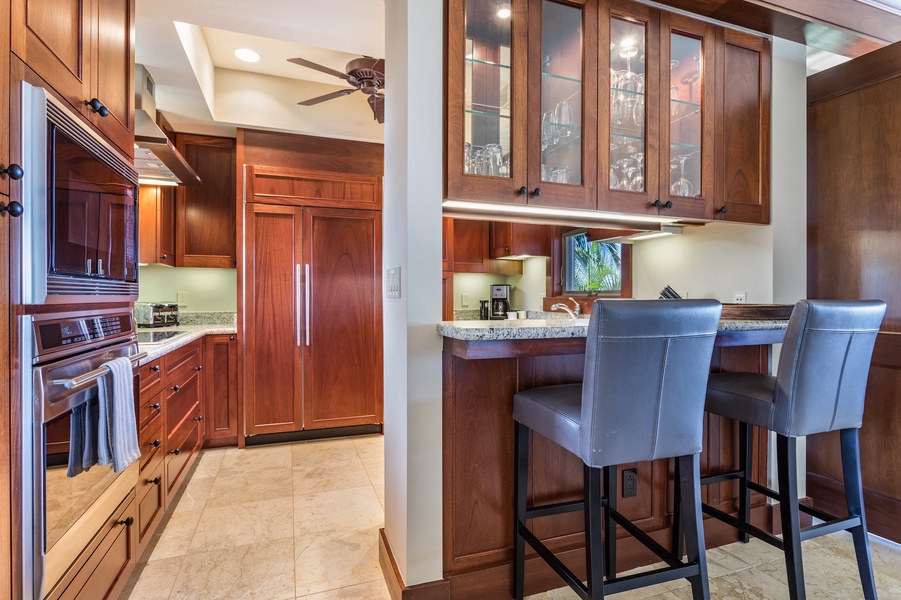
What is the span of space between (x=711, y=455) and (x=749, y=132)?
1.62 metres

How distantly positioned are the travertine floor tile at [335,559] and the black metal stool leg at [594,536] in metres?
1.03

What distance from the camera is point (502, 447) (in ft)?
5.53

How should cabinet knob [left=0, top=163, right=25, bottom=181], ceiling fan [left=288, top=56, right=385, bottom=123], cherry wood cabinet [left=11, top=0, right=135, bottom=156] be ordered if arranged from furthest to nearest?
ceiling fan [left=288, top=56, right=385, bottom=123]
cherry wood cabinet [left=11, top=0, right=135, bottom=156]
cabinet knob [left=0, top=163, right=25, bottom=181]

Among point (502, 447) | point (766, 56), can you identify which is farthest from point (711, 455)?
point (766, 56)

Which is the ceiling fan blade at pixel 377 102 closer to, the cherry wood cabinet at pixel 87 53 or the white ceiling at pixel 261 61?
the white ceiling at pixel 261 61

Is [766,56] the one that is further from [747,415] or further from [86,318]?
[86,318]

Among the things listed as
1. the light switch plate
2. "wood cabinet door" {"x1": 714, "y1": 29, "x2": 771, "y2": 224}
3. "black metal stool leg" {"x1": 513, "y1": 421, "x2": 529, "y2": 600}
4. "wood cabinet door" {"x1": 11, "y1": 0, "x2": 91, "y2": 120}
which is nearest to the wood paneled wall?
"wood cabinet door" {"x1": 714, "y1": 29, "x2": 771, "y2": 224}

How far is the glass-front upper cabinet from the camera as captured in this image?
159cm

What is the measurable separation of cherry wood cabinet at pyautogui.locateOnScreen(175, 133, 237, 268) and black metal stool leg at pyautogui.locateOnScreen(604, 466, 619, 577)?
3.25 metres

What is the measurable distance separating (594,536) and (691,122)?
1.89 meters

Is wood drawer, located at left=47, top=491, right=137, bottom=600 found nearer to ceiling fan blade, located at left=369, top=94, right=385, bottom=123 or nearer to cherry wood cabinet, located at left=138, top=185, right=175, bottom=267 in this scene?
cherry wood cabinet, located at left=138, top=185, right=175, bottom=267

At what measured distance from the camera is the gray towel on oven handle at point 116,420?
4.38 ft

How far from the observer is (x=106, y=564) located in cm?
147

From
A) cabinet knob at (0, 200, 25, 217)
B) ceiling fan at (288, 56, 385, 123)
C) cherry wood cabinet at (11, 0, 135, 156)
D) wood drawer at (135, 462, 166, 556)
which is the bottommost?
wood drawer at (135, 462, 166, 556)
